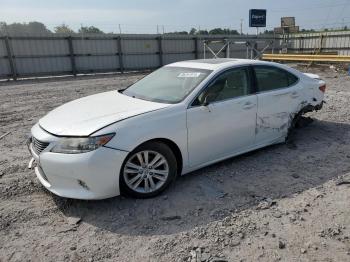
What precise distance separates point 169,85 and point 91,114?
3.93ft

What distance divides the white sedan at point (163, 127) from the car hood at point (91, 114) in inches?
0.5

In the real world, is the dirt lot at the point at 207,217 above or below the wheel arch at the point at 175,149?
below

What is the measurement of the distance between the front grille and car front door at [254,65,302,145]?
2.92 m

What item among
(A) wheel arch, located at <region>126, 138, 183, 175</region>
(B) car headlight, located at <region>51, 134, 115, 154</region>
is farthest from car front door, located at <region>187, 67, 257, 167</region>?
(B) car headlight, located at <region>51, 134, 115, 154</region>

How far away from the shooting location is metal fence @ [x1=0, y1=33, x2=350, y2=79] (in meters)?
17.6

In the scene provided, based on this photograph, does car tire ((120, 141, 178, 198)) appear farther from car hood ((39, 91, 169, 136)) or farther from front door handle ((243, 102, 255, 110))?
front door handle ((243, 102, 255, 110))

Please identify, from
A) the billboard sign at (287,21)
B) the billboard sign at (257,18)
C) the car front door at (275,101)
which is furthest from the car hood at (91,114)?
the billboard sign at (287,21)

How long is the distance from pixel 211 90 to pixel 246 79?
758 millimetres

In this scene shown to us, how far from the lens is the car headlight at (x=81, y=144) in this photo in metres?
3.43

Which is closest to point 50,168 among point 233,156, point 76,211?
point 76,211

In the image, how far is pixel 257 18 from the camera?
26203mm

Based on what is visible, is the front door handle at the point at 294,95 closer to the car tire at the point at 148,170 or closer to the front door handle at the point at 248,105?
the front door handle at the point at 248,105

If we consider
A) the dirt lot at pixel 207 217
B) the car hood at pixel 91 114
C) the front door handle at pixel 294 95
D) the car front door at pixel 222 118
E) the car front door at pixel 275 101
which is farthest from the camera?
the front door handle at pixel 294 95

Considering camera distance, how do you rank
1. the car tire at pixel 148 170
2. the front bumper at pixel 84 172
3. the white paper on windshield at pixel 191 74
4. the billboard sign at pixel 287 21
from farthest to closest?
the billboard sign at pixel 287 21 < the white paper on windshield at pixel 191 74 < the car tire at pixel 148 170 < the front bumper at pixel 84 172
